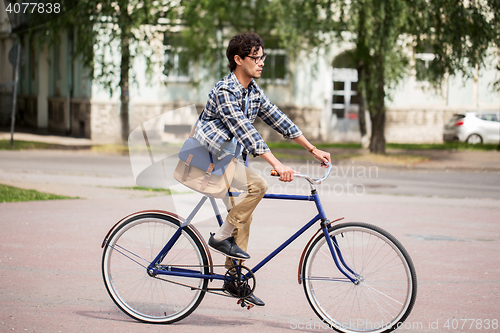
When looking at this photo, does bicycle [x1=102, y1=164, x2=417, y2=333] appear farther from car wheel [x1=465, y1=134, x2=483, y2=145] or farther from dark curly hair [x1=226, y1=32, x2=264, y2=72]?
car wheel [x1=465, y1=134, x2=483, y2=145]

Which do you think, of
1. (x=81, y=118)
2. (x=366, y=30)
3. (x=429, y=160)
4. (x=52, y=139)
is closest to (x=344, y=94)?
(x=429, y=160)

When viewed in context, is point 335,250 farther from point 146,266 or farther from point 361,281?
point 146,266

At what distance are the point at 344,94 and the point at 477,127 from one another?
6539mm

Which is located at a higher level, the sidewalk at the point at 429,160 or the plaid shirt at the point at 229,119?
the plaid shirt at the point at 229,119

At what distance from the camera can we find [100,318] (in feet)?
14.3

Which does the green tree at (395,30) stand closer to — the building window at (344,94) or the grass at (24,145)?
the grass at (24,145)

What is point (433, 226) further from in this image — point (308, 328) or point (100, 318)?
point (100, 318)

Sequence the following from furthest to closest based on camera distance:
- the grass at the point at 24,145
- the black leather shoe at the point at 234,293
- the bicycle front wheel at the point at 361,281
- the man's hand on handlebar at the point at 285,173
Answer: the grass at the point at 24,145, the black leather shoe at the point at 234,293, the bicycle front wheel at the point at 361,281, the man's hand on handlebar at the point at 285,173

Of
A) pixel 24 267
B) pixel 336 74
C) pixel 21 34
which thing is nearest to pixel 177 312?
pixel 24 267

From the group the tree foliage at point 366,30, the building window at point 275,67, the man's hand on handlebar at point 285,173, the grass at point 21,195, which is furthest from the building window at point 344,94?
the man's hand on handlebar at point 285,173

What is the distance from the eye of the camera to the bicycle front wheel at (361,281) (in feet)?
12.8

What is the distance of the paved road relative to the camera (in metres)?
4.41

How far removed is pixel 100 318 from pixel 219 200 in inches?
47.5

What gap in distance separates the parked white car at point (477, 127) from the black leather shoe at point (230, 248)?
76.6ft
